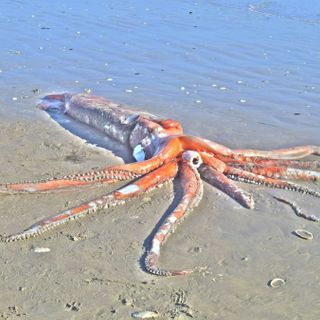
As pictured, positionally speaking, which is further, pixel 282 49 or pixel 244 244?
pixel 282 49

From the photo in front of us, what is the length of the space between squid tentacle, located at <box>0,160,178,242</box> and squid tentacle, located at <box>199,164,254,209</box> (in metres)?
0.33

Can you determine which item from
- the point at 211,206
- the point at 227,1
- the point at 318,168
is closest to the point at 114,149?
the point at 211,206

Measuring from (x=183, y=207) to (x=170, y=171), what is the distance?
0.73 metres

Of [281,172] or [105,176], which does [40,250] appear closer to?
[105,176]

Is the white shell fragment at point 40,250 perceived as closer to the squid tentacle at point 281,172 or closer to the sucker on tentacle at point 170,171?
the sucker on tentacle at point 170,171

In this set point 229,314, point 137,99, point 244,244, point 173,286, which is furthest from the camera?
point 137,99

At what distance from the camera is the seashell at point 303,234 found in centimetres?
505

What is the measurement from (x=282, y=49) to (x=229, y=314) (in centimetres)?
836

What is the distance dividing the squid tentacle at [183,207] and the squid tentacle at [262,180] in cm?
37

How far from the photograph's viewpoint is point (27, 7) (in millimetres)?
14930

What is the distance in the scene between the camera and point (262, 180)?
5953 millimetres

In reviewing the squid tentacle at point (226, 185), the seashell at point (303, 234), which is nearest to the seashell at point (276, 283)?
the seashell at point (303, 234)

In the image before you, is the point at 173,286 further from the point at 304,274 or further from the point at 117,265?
the point at 304,274

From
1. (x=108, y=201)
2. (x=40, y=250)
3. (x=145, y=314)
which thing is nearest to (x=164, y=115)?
(x=108, y=201)
